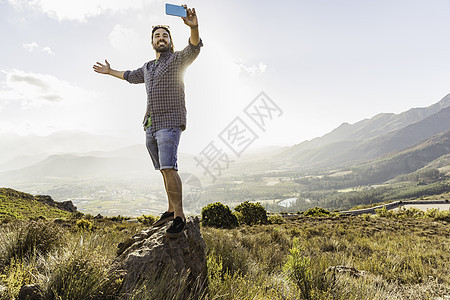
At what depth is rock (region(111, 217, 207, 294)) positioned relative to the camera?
2.12 meters

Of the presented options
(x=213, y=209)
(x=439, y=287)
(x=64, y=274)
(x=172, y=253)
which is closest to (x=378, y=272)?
(x=439, y=287)

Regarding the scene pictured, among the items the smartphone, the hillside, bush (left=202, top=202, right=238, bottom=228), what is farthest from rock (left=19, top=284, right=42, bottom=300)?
the hillside

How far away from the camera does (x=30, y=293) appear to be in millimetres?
1722

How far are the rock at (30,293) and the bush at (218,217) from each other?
42.4ft

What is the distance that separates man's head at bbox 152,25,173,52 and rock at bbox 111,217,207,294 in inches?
101

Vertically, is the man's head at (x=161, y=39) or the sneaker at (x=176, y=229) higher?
the man's head at (x=161, y=39)

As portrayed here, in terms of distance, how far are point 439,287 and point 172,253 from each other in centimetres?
445

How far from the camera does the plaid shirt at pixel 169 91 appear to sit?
9.14ft

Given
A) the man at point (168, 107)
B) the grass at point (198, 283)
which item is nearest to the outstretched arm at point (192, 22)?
the man at point (168, 107)

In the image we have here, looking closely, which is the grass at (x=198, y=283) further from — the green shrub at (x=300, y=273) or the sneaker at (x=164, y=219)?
the sneaker at (x=164, y=219)

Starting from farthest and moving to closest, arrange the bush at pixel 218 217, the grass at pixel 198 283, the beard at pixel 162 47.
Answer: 1. the bush at pixel 218 217
2. the beard at pixel 162 47
3. the grass at pixel 198 283

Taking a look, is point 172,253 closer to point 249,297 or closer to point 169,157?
point 249,297

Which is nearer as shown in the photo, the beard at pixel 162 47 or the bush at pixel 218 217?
the beard at pixel 162 47

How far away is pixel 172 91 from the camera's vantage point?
284cm
